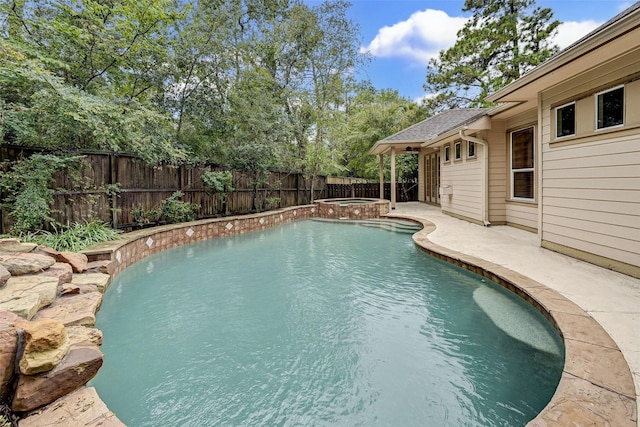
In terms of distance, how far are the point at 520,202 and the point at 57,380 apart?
328 inches

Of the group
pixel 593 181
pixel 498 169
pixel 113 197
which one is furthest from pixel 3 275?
pixel 498 169

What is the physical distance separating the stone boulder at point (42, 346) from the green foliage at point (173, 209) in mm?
6277

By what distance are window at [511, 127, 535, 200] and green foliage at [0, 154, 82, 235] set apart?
9362mm

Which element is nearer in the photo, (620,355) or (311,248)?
(620,355)

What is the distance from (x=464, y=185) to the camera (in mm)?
9359

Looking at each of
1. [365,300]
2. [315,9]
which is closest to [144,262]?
[365,300]

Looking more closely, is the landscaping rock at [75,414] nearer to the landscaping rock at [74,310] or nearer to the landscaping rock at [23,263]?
the landscaping rock at [74,310]

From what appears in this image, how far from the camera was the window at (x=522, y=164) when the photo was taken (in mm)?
7016

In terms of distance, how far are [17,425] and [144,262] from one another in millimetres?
4749

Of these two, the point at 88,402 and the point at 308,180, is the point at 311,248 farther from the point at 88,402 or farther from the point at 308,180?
the point at 308,180

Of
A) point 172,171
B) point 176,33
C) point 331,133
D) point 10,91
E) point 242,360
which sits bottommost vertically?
point 242,360

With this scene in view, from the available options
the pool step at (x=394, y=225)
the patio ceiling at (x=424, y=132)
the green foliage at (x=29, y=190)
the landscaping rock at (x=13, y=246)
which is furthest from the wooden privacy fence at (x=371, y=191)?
the landscaping rock at (x=13, y=246)

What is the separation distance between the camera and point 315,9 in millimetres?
12969

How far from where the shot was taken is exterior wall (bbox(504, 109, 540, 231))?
22.1ft
